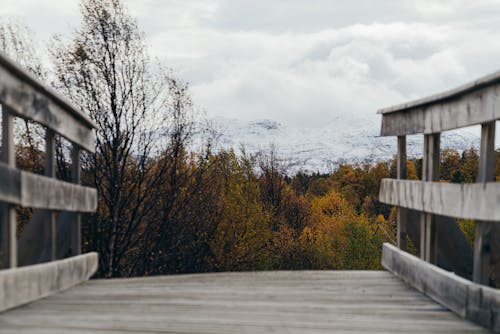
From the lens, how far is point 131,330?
2518mm

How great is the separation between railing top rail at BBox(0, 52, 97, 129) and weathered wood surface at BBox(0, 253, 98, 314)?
0.92 m

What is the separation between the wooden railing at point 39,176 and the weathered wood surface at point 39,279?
9cm

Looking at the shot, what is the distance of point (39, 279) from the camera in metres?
3.44

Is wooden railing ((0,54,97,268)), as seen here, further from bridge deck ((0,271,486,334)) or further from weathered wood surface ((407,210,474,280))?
weathered wood surface ((407,210,474,280))

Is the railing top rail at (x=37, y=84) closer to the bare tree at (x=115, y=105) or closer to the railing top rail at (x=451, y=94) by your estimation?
the railing top rail at (x=451, y=94)

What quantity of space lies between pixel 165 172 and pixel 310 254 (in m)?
18.6

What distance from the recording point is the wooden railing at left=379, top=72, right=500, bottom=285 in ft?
8.93

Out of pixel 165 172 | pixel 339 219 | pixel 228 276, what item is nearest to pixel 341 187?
pixel 339 219

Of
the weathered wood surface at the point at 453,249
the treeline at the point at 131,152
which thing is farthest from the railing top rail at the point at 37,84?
the treeline at the point at 131,152

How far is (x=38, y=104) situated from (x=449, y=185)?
2154 mm

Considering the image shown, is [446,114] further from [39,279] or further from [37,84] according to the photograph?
[39,279]

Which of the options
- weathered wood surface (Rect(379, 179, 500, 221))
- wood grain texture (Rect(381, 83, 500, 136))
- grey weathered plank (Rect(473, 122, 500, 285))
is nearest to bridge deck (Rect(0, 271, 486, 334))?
grey weathered plank (Rect(473, 122, 500, 285))

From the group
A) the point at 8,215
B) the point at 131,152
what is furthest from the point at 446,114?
the point at 131,152

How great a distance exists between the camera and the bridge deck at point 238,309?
2.62m
